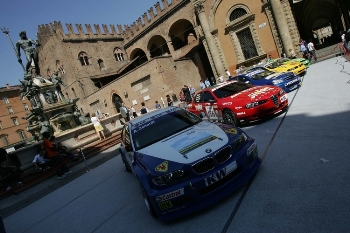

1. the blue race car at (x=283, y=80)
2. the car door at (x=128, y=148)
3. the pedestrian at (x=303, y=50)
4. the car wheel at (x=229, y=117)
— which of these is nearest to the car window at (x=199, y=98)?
the car wheel at (x=229, y=117)

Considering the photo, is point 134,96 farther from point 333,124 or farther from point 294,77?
point 333,124

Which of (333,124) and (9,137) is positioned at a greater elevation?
(9,137)

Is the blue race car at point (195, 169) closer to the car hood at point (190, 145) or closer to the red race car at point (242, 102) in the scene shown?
the car hood at point (190, 145)

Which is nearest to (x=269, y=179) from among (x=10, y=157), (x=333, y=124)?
(x=333, y=124)

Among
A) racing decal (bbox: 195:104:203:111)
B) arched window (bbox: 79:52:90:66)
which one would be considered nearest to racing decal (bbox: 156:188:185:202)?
racing decal (bbox: 195:104:203:111)

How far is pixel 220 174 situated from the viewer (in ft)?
9.83

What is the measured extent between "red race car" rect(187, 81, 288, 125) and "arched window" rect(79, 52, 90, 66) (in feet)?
99.7

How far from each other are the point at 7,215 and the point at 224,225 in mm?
6692

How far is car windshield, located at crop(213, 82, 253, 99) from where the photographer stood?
7.29 m

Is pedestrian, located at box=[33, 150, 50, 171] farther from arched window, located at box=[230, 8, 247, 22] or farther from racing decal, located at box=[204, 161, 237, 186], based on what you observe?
arched window, located at box=[230, 8, 247, 22]

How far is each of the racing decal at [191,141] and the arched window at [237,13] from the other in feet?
66.9

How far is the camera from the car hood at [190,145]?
3100 mm

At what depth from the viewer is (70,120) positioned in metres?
13.8

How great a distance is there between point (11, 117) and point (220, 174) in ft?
185
